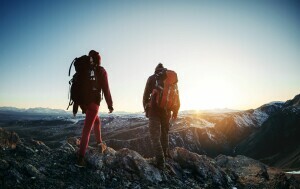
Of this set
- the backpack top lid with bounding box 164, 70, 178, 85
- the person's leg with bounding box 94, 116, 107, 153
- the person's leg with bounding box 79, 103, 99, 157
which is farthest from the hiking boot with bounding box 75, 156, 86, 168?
the backpack top lid with bounding box 164, 70, 178, 85

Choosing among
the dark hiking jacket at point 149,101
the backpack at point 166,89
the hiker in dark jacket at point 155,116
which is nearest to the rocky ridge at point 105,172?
the hiker in dark jacket at point 155,116

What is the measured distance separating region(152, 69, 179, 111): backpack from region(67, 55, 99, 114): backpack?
2.40 m

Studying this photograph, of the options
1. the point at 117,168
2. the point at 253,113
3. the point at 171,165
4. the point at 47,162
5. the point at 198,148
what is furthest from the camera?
the point at 253,113

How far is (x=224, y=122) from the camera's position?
157 metres

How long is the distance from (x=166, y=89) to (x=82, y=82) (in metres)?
3.00

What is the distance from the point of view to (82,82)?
24.7 feet

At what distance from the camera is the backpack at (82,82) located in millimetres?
7488

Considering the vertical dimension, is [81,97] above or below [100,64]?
below

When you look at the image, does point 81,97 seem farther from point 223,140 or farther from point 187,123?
point 187,123

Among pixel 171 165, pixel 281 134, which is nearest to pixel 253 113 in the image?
pixel 281 134

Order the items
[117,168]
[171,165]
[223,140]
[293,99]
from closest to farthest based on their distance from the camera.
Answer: [117,168] → [171,165] → [223,140] → [293,99]

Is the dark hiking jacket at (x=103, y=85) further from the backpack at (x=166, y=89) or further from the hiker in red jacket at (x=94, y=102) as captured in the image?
the backpack at (x=166, y=89)

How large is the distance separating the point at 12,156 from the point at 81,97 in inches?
117

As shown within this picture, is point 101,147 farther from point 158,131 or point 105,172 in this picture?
point 158,131
